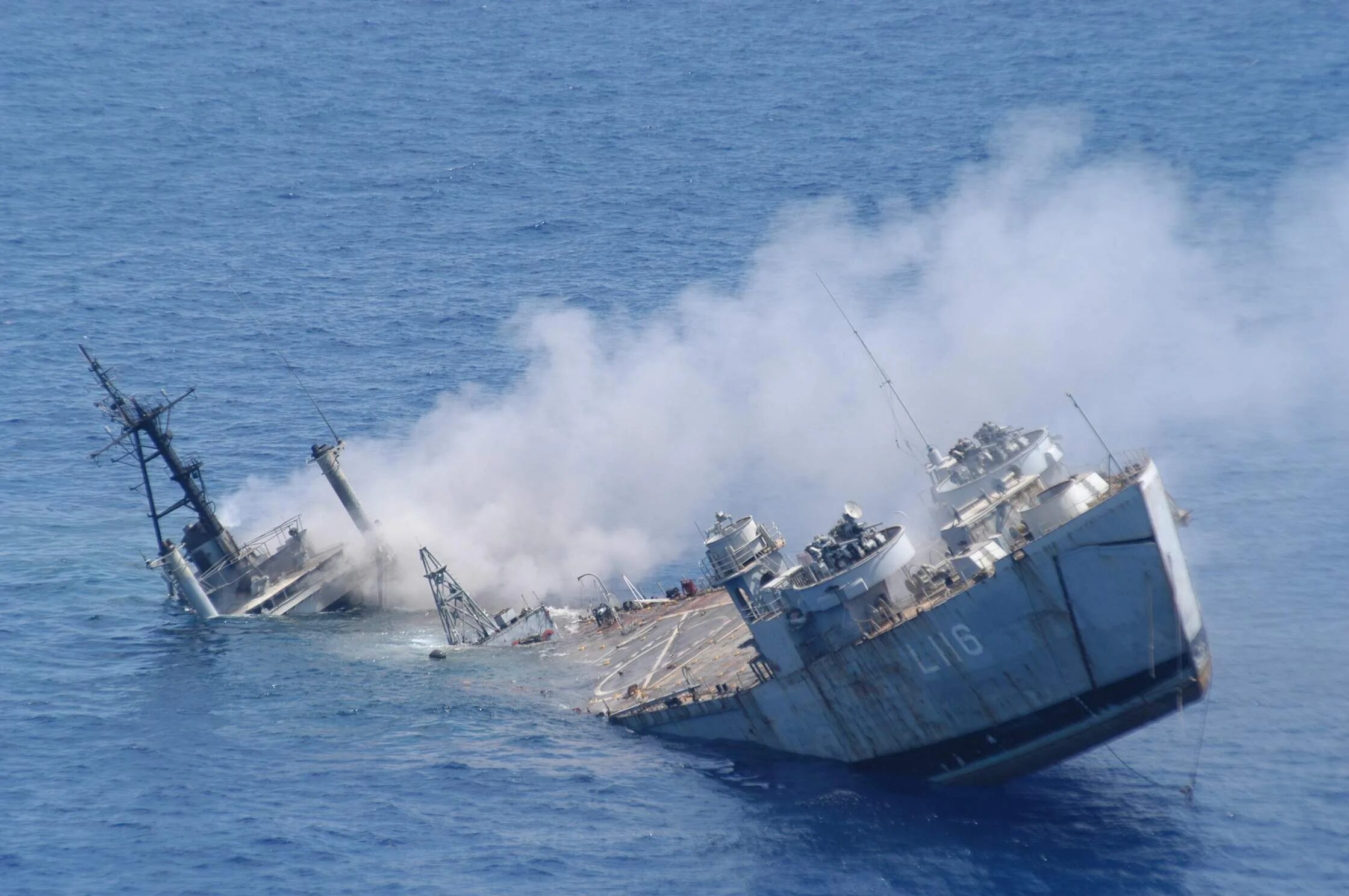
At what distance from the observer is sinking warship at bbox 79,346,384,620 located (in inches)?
3617

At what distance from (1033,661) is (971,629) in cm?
265

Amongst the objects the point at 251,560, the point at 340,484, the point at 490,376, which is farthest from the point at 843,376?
→ the point at 251,560

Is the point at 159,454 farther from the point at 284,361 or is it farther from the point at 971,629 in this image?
the point at 971,629

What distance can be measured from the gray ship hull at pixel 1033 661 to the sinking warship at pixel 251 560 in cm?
4049

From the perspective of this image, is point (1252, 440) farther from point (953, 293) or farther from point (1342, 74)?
point (1342, 74)

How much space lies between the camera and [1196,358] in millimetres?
102062

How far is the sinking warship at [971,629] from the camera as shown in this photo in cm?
5344

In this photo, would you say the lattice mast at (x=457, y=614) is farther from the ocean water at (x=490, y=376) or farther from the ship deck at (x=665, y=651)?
the ship deck at (x=665, y=651)

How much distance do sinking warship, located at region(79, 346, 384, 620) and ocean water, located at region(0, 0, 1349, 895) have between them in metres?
3.08

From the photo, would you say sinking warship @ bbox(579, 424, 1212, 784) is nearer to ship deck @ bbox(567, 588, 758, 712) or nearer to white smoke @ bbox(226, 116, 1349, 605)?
ship deck @ bbox(567, 588, 758, 712)

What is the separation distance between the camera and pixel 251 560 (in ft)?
308

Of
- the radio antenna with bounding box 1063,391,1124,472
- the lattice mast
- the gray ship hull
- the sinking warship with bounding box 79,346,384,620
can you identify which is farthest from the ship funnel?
the radio antenna with bounding box 1063,391,1124,472

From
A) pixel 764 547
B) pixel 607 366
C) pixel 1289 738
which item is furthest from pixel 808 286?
pixel 1289 738

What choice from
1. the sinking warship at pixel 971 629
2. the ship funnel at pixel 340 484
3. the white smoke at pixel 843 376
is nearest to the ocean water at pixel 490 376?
the sinking warship at pixel 971 629
